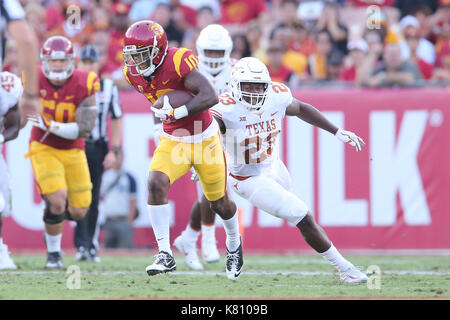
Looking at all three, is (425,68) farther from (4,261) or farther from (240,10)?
(4,261)

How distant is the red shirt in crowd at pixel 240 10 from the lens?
12219 mm

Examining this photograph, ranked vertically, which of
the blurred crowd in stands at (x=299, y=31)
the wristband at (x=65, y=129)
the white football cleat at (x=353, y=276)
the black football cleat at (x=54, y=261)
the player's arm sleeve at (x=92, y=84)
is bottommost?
the black football cleat at (x=54, y=261)

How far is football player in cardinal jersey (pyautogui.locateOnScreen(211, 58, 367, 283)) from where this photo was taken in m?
6.03

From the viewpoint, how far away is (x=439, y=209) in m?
9.25

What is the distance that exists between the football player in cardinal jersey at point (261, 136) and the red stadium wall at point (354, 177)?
9.94 ft

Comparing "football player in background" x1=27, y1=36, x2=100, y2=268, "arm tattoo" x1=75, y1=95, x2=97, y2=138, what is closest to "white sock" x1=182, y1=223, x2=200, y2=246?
"football player in background" x1=27, y1=36, x2=100, y2=268

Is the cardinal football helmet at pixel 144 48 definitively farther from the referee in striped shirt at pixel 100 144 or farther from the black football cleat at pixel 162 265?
the referee in striped shirt at pixel 100 144

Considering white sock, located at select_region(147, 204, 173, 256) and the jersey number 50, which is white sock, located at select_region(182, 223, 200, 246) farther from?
white sock, located at select_region(147, 204, 173, 256)

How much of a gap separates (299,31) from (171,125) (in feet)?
21.0

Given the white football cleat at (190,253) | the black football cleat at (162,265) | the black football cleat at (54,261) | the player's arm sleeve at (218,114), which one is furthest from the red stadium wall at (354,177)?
the black football cleat at (162,265)

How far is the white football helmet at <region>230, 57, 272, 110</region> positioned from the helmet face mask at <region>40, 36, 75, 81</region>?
6.92ft
